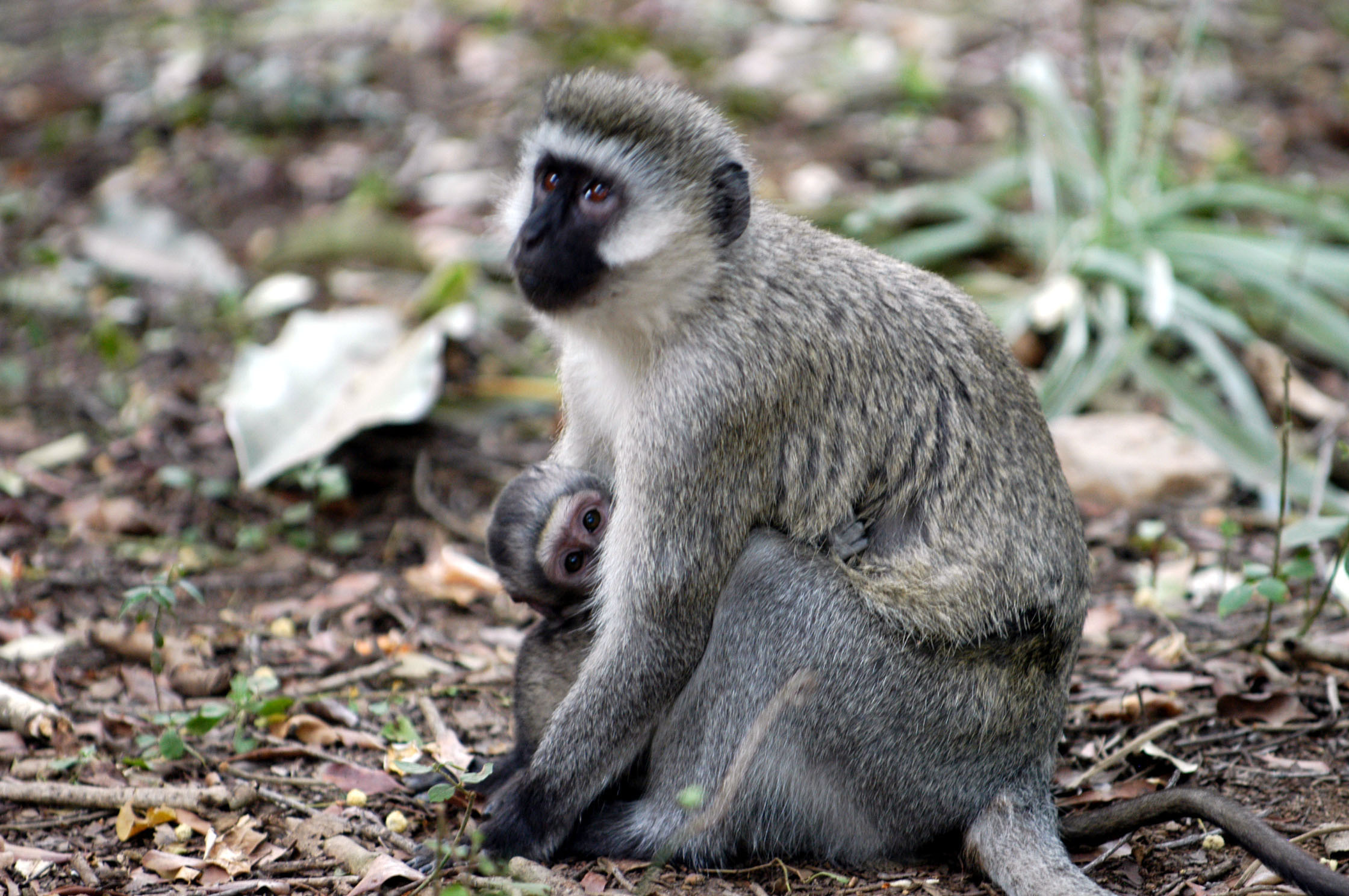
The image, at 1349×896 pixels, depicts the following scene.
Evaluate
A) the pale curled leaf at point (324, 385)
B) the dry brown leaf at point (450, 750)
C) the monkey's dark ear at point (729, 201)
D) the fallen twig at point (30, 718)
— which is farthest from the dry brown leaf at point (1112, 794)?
the pale curled leaf at point (324, 385)

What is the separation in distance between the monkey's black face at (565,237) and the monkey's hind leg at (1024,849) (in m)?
2.24

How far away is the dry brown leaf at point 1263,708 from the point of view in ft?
16.8

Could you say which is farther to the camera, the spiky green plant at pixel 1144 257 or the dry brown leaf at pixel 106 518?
the spiky green plant at pixel 1144 257

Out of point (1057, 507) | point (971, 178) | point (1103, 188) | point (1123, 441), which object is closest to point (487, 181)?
point (971, 178)

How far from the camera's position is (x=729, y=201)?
454 centimetres

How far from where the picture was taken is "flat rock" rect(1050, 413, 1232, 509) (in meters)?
7.35

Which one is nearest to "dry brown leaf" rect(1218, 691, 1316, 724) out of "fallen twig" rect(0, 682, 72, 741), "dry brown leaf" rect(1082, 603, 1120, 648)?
"dry brown leaf" rect(1082, 603, 1120, 648)

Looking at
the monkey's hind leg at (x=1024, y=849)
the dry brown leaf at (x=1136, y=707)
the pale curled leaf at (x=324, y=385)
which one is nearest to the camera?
the monkey's hind leg at (x=1024, y=849)

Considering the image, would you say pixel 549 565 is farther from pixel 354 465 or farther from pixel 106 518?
pixel 106 518

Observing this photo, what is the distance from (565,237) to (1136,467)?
4.31m

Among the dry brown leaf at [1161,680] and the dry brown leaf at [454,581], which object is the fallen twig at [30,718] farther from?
the dry brown leaf at [1161,680]

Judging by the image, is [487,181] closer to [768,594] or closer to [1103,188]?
[1103,188]

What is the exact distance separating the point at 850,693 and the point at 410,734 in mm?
1874

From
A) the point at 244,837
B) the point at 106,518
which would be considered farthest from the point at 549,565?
the point at 106,518
